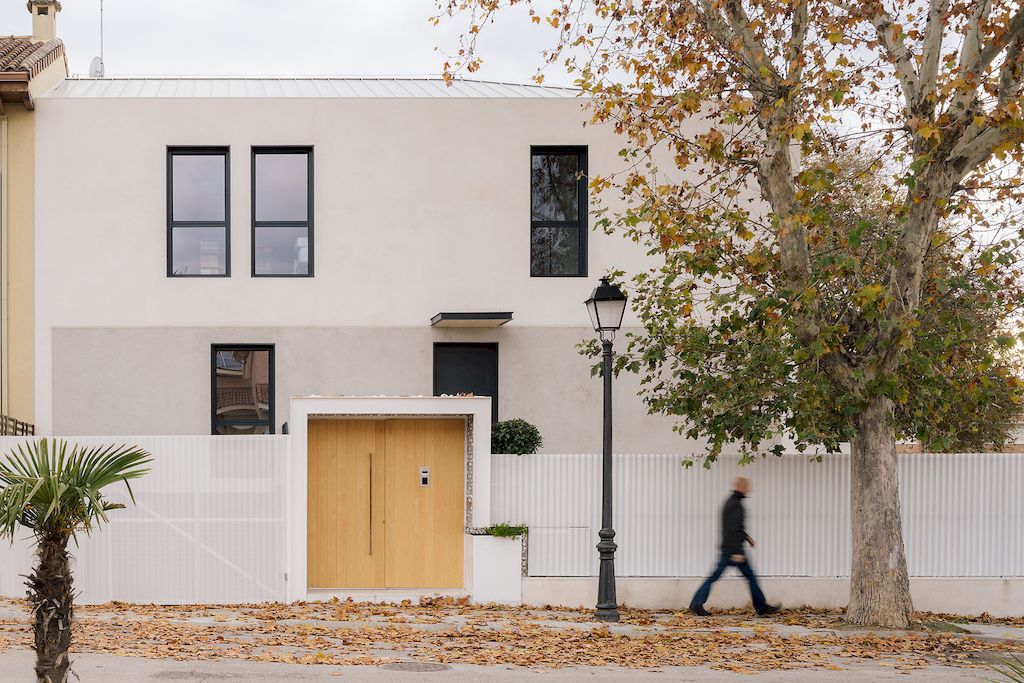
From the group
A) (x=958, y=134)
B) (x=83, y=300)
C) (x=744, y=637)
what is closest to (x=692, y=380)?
(x=744, y=637)

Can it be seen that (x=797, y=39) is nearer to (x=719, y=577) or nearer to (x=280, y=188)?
(x=719, y=577)

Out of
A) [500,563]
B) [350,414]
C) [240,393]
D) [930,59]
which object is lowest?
[500,563]

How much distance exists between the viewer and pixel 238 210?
18922mm

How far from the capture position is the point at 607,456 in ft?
47.5

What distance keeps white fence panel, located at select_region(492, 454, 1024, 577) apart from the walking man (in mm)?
628

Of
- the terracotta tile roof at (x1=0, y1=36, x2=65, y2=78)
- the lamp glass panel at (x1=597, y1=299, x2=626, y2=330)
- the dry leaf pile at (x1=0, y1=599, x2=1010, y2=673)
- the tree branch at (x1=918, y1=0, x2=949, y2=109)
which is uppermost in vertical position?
the terracotta tile roof at (x1=0, y1=36, x2=65, y2=78)

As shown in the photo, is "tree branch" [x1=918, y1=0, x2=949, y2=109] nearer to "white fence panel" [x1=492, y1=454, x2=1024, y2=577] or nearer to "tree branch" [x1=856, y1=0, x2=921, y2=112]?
"tree branch" [x1=856, y1=0, x2=921, y2=112]

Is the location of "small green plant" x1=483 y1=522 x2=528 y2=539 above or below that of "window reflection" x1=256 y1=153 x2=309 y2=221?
below

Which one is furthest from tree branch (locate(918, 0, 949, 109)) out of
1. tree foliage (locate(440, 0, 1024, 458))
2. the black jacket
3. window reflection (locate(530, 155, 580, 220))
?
window reflection (locate(530, 155, 580, 220))

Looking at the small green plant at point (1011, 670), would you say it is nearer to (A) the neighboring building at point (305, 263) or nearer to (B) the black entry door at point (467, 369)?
(A) the neighboring building at point (305, 263)

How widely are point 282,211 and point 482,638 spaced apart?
9052mm

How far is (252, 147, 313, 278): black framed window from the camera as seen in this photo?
62.3 feet

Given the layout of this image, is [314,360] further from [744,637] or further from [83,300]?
[744,637]

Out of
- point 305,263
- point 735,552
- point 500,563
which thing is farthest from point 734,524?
point 305,263
